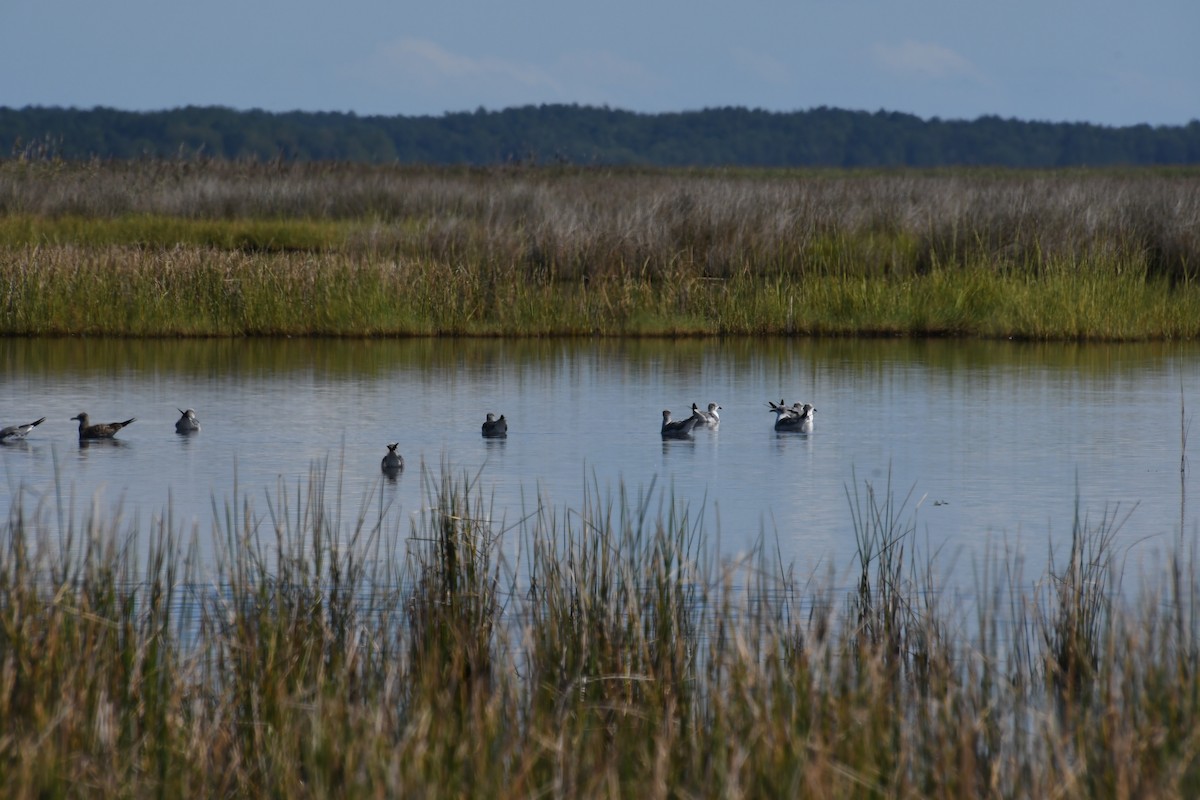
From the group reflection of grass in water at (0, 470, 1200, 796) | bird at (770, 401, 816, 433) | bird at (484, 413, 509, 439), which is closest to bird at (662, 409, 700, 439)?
bird at (770, 401, 816, 433)

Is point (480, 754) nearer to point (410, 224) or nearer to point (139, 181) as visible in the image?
point (410, 224)

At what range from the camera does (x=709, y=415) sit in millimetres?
11531

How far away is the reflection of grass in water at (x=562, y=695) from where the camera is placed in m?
3.91

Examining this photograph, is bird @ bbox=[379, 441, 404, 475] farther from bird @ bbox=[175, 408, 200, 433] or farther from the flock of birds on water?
bird @ bbox=[175, 408, 200, 433]

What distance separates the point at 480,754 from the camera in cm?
389

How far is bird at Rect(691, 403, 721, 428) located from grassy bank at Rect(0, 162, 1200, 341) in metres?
6.41

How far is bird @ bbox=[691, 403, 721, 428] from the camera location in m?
11.3

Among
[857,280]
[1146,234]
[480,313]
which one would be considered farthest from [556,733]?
[1146,234]

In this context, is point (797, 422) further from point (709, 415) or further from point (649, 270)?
point (649, 270)

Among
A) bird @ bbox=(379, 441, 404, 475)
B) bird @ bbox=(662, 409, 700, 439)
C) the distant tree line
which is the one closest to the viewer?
bird @ bbox=(379, 441, 404, 475)

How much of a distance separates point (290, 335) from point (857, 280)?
21.5ft

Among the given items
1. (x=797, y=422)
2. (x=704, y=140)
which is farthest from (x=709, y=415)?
(x=704, y=140)

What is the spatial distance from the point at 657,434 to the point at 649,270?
8.67 metres

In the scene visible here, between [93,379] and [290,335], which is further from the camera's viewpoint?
[290,335]
